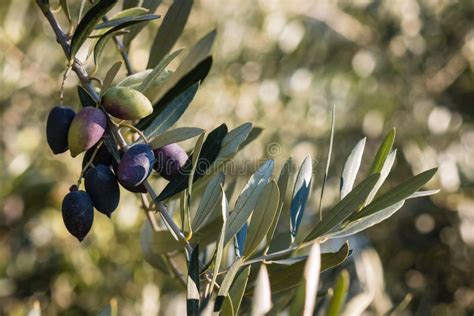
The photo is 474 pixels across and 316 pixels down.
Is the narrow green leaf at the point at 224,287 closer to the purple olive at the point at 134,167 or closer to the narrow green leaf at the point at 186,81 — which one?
the purple olive at the point at 134,167

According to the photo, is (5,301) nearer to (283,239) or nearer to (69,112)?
(283,239)

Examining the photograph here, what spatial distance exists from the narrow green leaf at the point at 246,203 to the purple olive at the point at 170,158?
0.06 m

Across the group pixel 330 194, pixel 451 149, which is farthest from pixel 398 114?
pixel 330 194

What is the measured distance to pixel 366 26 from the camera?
202 centimetres

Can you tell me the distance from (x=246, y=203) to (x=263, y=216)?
0.02 meters

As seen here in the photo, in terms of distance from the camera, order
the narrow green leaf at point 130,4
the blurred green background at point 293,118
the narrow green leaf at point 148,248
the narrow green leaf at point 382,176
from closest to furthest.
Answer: the narrow green leaf at point 382,176
the narrow green leaf at point 130,4
the narrow green leaf at point 148,248
the blurred green background at point 293,118

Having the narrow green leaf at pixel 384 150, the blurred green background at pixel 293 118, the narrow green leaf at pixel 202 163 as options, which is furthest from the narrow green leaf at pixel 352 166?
the blurred green background at pixel 293 118

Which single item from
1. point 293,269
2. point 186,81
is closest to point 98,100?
point 186,81

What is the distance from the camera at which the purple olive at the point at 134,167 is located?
23.8 inches

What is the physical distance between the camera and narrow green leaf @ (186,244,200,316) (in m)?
0.60

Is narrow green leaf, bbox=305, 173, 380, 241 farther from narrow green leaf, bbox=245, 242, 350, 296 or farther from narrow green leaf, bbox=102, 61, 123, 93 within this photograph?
narrow green leaf, bbox=102, 61, 123, 93

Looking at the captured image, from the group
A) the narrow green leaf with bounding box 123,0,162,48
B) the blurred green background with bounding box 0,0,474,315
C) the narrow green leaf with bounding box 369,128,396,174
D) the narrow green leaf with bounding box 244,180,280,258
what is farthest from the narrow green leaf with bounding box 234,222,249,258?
the blurred green background with bounding box 0,0,474,315

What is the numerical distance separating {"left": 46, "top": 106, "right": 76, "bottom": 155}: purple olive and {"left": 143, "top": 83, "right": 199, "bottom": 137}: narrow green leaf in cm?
8

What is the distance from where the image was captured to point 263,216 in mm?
643
